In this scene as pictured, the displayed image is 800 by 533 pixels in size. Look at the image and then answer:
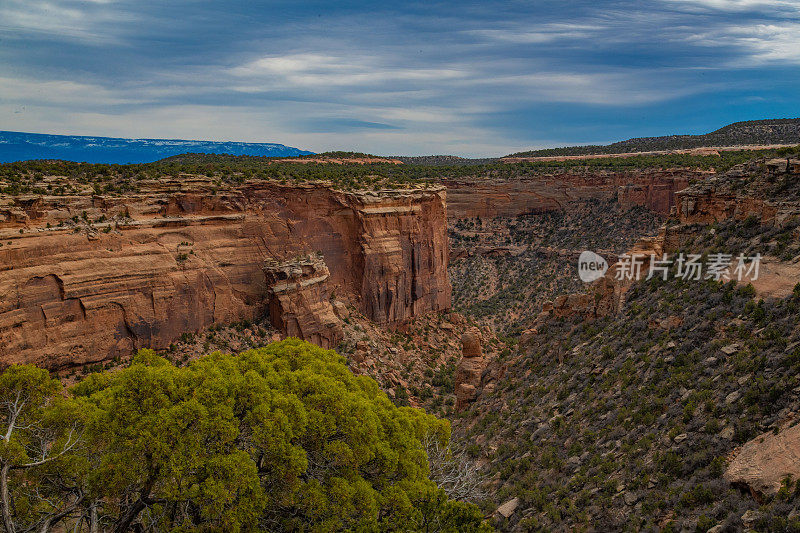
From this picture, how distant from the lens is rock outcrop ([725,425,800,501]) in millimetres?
12367

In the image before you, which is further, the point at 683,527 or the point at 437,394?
the point at 437,394

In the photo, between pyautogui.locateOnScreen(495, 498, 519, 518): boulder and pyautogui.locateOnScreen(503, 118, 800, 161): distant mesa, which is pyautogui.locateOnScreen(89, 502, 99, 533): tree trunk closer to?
pyautogui.locateOnScreen(495, 498, 519, 518): boulder

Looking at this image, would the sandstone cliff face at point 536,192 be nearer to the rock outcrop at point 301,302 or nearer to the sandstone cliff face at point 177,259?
the sandstone cliff face at point 177,259

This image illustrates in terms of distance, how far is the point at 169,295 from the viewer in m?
34.2

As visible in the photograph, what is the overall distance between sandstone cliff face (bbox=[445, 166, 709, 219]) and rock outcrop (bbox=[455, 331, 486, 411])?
1741 inches

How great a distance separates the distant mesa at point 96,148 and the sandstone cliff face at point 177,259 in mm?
31534

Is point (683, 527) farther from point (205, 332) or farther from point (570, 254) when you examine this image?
point (570, 254)

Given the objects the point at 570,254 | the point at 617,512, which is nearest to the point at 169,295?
the point at 617,512

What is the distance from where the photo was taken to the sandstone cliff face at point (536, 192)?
7368 centimetres

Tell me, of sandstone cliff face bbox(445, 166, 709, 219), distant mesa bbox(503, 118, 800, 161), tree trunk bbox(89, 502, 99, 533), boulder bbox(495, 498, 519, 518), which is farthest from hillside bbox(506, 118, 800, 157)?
tree trunk bbox(89, 502, 99, 533)

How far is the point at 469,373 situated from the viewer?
3603cm

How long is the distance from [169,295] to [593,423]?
2569cm

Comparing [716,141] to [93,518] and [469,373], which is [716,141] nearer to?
[469,373]

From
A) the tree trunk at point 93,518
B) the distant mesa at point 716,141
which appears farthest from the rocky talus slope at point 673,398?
the distant mesa at point 716,141
